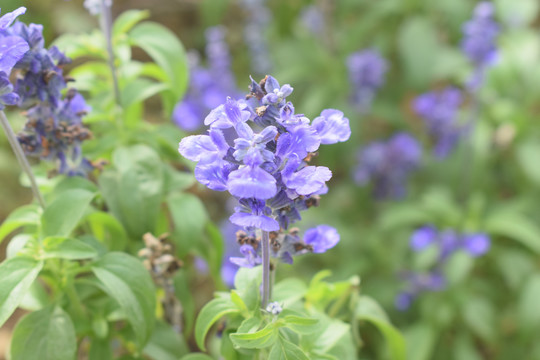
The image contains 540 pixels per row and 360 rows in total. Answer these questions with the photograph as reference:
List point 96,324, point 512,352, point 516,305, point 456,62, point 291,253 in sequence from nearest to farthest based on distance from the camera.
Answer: point 291,253
point 96,324
point 512,352
point 516,305
point 456,62

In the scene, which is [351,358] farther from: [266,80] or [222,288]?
[266,80]

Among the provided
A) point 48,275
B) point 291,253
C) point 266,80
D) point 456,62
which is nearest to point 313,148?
point 266,80

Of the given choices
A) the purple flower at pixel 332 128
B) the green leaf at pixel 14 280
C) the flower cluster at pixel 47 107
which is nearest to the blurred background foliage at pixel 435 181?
the purple flower at pixel 332 128

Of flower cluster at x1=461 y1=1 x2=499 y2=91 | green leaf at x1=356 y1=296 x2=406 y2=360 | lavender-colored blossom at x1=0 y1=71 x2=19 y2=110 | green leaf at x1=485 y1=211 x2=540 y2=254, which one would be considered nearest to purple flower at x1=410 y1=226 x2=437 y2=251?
green leaf at x1=485 y1=211 x2=540 y2=254

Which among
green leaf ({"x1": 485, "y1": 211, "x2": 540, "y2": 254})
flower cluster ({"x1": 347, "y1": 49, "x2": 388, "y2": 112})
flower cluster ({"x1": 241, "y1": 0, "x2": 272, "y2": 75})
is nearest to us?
green leaf ({"x1": 485, "y1": 211, "x2": 540, "y2": 254})

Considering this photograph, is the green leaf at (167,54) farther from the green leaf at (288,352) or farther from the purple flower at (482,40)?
the purple flower at (482,40)

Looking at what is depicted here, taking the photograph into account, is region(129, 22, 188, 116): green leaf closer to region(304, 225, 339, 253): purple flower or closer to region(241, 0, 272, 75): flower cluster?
region(304, 225, 339, 253): purple flower
